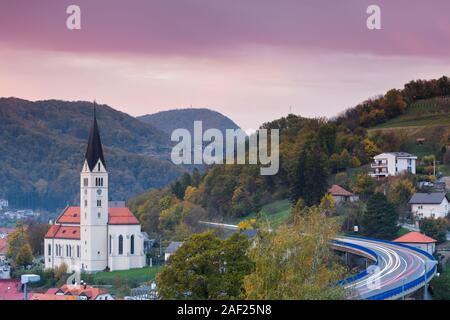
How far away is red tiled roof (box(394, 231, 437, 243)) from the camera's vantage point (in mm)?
52741

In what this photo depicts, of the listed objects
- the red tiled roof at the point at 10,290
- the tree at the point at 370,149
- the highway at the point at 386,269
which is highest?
the tree at the point at 370,149

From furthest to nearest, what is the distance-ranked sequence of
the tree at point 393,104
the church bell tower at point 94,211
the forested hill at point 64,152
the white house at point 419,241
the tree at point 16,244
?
the forested hill at point 64,152, the tree at point 393,104, the tree at point 16,244, the church bell tower at point 94,211, the white house at point 419,241

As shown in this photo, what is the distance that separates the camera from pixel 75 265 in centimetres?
7575

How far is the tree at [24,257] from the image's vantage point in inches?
3140

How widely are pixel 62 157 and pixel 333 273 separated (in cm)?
13688

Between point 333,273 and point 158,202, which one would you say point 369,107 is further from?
point 333,273

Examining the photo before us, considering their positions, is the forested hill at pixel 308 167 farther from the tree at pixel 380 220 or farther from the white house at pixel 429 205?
the tree at pixel 380 220

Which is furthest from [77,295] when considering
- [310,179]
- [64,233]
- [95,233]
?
[64,233]

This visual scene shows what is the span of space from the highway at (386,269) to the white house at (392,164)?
1749cm

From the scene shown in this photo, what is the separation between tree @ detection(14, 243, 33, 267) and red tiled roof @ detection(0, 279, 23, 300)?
10457 millimetres

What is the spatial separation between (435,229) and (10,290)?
23.4 m

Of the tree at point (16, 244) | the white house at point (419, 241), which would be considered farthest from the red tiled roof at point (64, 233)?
the white house at point (419, 241)

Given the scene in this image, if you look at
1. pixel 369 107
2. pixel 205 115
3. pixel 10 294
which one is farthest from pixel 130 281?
pixel 205 115
